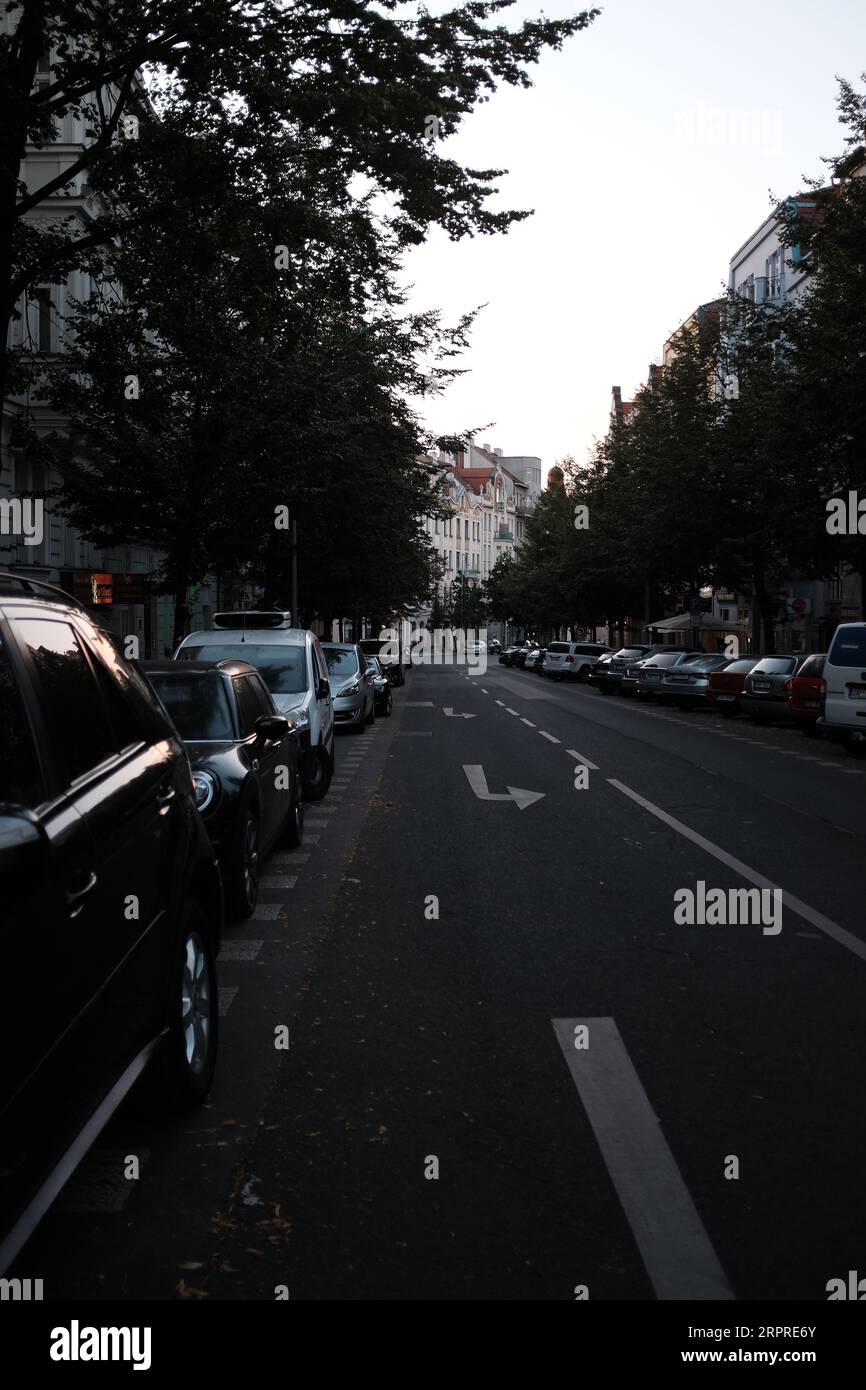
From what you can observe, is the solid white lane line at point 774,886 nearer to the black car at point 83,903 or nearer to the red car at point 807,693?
the black car at point 83,903

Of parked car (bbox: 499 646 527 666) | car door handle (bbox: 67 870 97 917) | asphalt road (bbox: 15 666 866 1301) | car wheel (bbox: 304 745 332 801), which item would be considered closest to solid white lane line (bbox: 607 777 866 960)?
asphalt road (bbox: 15 666 866 1301)

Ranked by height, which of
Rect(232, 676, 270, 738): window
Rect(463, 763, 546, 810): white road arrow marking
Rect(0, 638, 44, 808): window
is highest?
Rect(0, 638, 44, 808): window

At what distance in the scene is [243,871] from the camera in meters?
8.16

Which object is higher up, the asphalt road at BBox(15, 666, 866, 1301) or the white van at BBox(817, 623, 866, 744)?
the white van at BBox(817, 623, 866, 744)

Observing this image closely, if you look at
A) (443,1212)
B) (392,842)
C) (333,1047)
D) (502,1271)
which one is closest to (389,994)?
(333,1047)

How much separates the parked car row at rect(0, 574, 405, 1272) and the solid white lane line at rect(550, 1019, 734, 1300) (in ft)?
4.66

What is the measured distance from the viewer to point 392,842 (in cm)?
1153

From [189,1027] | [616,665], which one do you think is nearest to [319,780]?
[189,1027]

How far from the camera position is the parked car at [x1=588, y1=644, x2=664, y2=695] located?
45.2m

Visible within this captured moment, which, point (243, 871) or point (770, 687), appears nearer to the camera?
point (243, 871)

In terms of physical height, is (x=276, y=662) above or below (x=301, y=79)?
below

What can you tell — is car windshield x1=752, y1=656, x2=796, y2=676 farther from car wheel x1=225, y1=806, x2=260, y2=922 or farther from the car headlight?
the car headlight

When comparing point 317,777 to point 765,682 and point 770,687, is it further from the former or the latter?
point 765,682

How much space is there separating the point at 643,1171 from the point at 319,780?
10836 millimetres
